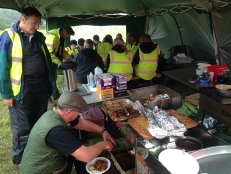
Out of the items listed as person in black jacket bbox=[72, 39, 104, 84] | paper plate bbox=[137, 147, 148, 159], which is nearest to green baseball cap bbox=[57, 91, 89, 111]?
paper plate bbox=[137, 147, 148, 159]

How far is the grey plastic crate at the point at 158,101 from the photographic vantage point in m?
2.21

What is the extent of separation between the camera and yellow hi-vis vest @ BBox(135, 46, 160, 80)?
14.8ft

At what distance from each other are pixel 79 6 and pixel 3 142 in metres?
4.76

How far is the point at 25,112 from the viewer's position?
105 inches

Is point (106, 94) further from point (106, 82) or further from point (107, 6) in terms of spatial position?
point (107, 6)

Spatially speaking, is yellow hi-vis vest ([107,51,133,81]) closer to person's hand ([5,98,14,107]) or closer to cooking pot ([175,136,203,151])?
person's hand ([5,98,14,107])

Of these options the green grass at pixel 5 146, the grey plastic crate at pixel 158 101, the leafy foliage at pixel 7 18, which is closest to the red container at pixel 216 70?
the grey plastic crate at pixel 158 101

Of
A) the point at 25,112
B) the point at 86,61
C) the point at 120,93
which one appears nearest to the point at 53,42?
the point at 86,61

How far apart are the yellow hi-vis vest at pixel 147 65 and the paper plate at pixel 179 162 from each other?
336cm

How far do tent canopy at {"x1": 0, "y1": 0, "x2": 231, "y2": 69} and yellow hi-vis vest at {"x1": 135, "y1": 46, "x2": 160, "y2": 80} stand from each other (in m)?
1.37

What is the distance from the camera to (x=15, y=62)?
8.16ft

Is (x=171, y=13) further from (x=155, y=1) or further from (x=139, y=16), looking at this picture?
(x=139, y=16)

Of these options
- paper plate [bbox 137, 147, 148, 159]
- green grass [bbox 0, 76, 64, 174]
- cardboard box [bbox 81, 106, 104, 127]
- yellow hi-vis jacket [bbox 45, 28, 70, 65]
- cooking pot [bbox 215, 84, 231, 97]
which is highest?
yellow hi-vis jacket [bbox 45, 28, 70, 65]

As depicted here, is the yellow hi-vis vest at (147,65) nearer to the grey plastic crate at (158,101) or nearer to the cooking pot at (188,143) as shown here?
the grey plastic crate at (158,101)
